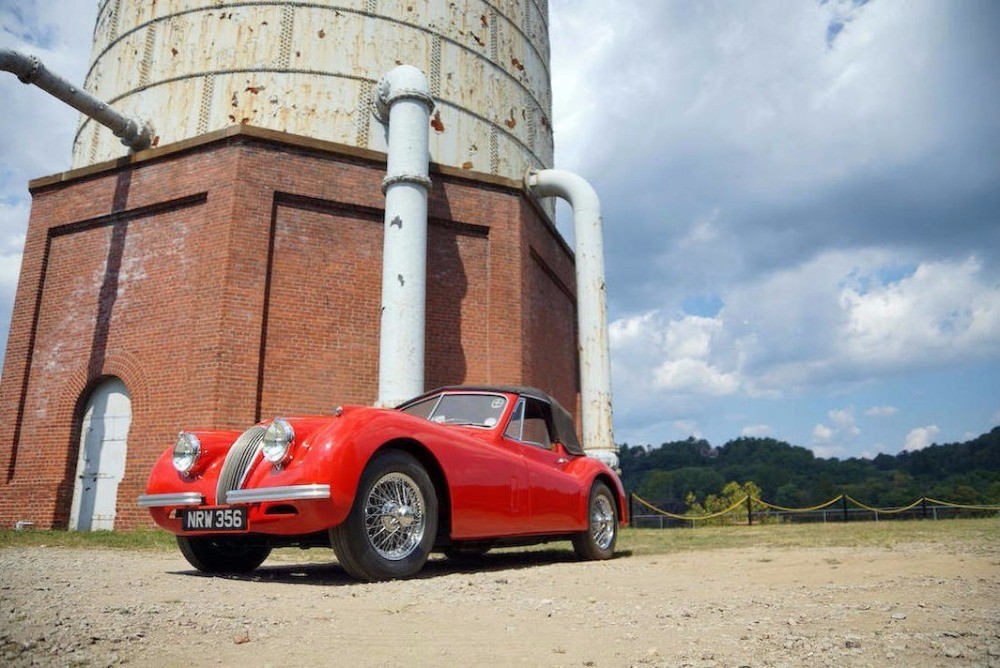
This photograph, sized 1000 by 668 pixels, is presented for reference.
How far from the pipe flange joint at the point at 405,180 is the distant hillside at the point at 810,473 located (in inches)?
1733

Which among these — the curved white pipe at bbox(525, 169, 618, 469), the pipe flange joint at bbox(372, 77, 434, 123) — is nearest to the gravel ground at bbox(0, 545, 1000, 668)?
the curved white pipe at bbox(525, 169, 618, 469)

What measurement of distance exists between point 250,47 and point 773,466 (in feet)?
261

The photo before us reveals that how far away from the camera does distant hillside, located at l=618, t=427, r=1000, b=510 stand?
2170 inches

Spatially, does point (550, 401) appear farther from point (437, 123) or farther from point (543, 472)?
point (437, 123)

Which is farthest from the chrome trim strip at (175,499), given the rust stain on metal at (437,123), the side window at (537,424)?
the rust stain on metal at (437,123)

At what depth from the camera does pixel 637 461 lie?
110 m

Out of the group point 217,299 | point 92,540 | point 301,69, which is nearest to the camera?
point 92,540

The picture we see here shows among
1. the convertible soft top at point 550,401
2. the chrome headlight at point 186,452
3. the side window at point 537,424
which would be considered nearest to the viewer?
the chrome headlight at point 186,452

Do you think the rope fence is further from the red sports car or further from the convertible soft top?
the red sports car

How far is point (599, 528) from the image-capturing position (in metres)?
6.01

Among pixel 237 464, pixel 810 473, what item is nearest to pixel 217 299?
pixel 237 464

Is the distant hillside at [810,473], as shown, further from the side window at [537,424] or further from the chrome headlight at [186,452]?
the chrome headlight at [186,452]

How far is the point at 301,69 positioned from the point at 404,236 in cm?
Answer: 386

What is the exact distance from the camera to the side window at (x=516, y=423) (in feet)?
16.9
